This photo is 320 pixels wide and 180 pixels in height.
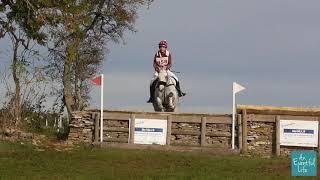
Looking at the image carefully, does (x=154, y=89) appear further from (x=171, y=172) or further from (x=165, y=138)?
(x=171, y=172)

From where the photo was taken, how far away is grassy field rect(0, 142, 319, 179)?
61.9 ft

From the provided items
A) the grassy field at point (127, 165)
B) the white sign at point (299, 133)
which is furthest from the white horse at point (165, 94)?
the white sign at point (299, 133)

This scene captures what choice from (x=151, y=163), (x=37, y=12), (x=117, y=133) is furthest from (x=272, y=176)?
(x=37, y=12)

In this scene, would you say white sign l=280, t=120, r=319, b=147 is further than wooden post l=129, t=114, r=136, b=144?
No

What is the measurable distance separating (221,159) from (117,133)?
4854 millimetres

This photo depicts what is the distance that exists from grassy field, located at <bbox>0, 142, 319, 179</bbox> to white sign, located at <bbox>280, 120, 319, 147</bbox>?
1.57 metres

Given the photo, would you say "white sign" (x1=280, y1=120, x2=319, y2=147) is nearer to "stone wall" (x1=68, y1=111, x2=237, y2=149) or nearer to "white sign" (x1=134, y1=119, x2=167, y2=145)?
"stone wall" (x1=68, y1=111, x2=237, y2=149)

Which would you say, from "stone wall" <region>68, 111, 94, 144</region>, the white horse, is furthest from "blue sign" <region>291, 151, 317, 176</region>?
"stone wall" <region>68, 111, 94, 144</region>

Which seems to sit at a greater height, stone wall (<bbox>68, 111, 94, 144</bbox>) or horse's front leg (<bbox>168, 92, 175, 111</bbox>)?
horse's front leg (<bbox>168, 92, 175, 111</bbox>)

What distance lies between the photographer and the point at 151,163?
74.8ft

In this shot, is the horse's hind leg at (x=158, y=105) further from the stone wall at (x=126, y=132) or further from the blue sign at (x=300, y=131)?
the blue sign at (x=300, y=131)

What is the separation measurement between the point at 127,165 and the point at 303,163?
26.0ft

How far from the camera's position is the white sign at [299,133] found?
2648cm

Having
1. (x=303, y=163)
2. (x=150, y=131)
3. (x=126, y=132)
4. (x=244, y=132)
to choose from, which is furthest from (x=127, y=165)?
(x=303, y=163)
